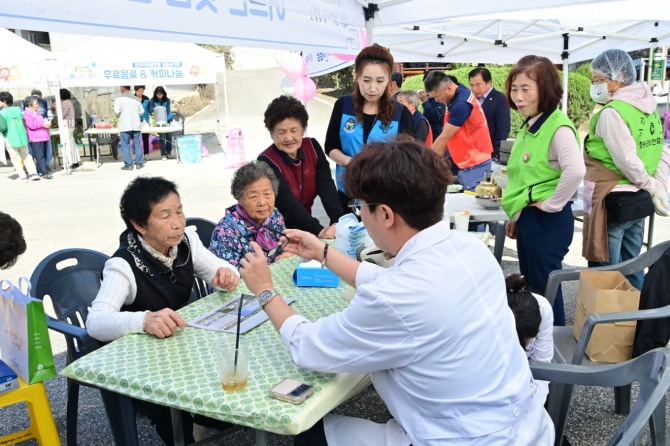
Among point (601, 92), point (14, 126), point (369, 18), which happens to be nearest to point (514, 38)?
point (369, 18)

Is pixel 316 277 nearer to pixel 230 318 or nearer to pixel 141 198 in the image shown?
pixel 230 318

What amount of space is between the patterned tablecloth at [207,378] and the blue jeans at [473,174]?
145 inches

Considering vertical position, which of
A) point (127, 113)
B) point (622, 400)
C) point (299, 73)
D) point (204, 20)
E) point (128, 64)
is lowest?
point (622, 400)

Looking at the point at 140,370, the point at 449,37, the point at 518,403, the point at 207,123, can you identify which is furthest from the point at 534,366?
the point at 207,123

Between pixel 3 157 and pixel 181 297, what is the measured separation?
39.3 ft

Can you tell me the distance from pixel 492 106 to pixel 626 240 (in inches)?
115

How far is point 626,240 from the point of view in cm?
366

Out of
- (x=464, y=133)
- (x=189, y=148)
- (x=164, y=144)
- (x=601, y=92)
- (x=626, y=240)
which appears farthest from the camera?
(x=164, y=144)

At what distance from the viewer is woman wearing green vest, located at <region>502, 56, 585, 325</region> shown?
294 centimetres

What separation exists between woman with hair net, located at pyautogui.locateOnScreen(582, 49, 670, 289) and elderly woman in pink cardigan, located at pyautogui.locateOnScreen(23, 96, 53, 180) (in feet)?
33.8

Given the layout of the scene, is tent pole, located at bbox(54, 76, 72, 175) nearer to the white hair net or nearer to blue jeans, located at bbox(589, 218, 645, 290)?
the white hair net

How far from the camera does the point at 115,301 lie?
7.13 feet

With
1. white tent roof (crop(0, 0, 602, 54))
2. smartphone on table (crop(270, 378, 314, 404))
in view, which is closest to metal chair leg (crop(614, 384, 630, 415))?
smartphone on table (crop(270, 378, 314, 404))

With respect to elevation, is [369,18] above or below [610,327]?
above
